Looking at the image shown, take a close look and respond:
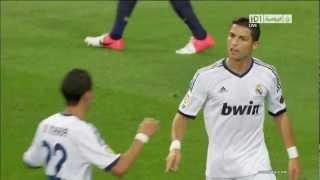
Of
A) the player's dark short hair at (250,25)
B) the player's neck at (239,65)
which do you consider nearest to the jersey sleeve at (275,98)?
the player's neck at (239,65)

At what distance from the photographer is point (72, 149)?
19.3 feet

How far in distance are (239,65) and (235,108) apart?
0.35 metres

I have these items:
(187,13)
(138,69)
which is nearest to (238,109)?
(138,69)

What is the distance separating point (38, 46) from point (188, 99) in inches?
287

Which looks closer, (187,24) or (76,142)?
(76,142)

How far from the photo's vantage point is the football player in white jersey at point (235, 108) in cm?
679

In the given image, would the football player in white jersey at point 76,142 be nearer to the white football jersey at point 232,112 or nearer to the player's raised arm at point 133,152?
the player's raised arm at point 133,152

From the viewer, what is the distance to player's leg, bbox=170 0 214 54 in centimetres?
1297

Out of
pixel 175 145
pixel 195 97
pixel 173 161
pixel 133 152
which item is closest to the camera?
pixel 133 152

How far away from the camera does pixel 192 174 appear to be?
957cm

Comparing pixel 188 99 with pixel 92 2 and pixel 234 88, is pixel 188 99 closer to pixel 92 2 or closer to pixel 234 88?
pixel 234 88

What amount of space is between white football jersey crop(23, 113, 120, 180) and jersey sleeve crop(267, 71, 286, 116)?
164 cm

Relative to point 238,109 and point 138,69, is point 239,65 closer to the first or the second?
point 238,109

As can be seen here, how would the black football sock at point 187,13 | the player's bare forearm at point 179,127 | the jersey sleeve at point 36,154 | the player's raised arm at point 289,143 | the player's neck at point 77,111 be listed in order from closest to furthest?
the player's neck at point 77,111
the jersey sleeve at point 36,154
the player's bare forearm at point 179,127
the player's raised arm at point 289,143
the black football sock at point 187,13
